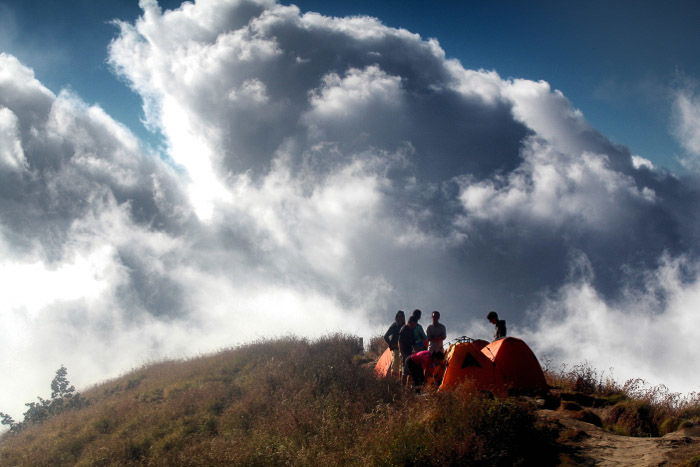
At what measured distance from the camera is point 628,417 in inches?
294

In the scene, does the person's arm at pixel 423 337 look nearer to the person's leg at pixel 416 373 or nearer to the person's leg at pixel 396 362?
the person's leg at pixel 396 362

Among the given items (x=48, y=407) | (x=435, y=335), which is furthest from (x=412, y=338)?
(x=48, y=407)

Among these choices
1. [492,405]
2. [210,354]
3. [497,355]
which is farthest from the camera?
[210,354]

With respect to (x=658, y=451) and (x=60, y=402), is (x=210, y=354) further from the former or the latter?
(x=658, y=451)

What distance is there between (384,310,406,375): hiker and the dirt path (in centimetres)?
525

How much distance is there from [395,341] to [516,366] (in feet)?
12.0

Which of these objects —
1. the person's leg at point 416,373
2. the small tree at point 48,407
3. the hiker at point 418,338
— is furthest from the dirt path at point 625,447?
the small tree at point 48,407

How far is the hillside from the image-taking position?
6141 mm

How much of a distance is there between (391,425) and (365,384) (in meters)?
3.58

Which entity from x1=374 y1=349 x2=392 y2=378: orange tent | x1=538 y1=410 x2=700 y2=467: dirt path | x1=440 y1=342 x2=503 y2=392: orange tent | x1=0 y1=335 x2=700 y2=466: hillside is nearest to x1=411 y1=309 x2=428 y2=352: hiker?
x1=374 y1=349 x2=392 y2=378: orange tent

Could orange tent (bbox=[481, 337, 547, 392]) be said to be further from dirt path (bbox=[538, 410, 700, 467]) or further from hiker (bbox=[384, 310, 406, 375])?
hiker (bbox=[384, 310, 406, 375])

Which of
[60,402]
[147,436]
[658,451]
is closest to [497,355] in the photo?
[658,451]

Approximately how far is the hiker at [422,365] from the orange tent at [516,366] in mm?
1264

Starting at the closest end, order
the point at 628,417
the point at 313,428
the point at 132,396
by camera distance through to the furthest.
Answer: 1. the point at 628,417
2. the point at 313,428
3. the point at 132,396
